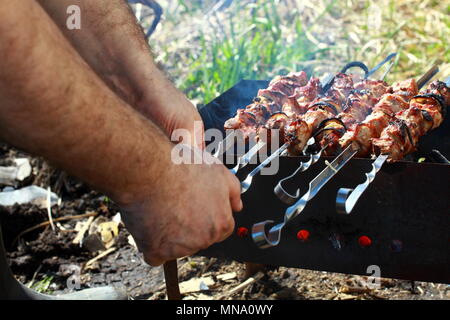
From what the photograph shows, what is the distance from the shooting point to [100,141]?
173 centimetres

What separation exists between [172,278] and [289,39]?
443 centimetres

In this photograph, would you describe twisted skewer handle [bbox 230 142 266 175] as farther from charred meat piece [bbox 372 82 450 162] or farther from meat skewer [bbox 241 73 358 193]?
charred meat piece [bbox 372 82 450 162]

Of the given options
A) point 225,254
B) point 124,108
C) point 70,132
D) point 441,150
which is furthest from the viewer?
point 441,150

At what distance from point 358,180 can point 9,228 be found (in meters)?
2.97

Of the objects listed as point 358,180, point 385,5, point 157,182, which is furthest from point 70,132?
point 385,5

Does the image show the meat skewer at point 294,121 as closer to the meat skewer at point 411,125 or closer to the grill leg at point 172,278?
the meat skewer at point 411,125

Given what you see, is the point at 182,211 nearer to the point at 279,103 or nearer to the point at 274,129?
the point at 274,129

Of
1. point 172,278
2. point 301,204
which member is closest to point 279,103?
point 172,278

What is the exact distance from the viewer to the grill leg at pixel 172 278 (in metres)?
3.10

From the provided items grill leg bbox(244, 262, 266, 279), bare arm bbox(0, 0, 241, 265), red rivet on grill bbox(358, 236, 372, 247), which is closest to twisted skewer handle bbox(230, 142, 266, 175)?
bare arm bbox(0, 0, 241, 265)

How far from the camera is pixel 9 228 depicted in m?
4.34

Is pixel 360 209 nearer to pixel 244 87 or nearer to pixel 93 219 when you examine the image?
pixel 244 87

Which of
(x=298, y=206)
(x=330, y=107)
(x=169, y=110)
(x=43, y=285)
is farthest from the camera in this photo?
(x=43, y=285)

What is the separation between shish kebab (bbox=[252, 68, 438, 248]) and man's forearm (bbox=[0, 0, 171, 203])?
1.35 ft
